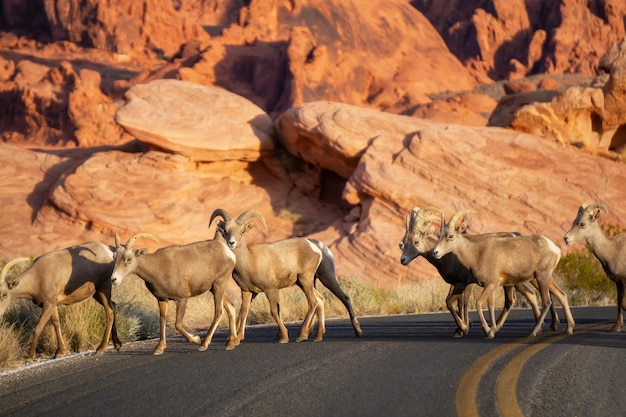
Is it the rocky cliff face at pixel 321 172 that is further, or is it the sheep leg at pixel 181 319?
the rocky cliff face at pixel 321 172

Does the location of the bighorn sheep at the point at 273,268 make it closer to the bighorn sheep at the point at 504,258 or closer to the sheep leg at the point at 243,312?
the sheep leg at the point at 243,312

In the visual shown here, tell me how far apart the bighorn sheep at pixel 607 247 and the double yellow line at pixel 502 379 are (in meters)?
2.03

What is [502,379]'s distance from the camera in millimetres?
8117

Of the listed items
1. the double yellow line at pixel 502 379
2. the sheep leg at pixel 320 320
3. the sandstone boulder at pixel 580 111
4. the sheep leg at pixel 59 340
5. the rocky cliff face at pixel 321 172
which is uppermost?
the double yellow line at pixel 502 379

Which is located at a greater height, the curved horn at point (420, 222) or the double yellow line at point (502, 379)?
the double yellow line at point (502, 379)

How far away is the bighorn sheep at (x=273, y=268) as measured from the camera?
40.6ft

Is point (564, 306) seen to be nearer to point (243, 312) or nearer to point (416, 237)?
point (416, 237)

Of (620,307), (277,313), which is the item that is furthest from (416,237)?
(620,307)

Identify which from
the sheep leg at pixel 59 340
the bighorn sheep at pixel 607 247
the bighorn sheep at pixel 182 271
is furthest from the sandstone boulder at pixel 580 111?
the sheep leg at pixel 59 340

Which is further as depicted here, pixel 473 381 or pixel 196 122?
pixel 196 122

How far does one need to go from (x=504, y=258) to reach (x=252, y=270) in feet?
13.2

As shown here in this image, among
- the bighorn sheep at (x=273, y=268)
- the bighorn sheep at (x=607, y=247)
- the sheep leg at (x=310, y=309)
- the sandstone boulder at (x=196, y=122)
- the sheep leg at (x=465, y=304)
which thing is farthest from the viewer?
the sandstone boulder at (x=196, y=122)

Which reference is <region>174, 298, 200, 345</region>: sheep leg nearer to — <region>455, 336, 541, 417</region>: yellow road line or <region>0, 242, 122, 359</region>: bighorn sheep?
<region>0, 242, 122, 359</region>: bighorn sheep

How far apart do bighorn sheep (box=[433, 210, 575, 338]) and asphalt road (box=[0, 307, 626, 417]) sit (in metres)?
0.90
